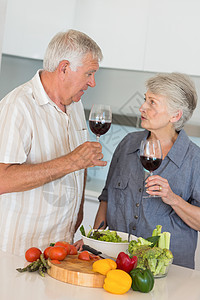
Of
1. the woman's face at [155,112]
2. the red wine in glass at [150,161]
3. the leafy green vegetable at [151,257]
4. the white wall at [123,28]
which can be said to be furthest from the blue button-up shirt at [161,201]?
the white wall at [123,28]

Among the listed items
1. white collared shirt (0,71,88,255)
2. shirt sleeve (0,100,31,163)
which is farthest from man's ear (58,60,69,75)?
shirt sleeve (0,100,31,163)

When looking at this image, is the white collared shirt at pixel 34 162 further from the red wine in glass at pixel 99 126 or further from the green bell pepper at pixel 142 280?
the green bell pepper at pixel 142 280

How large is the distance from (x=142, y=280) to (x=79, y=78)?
845 millimetres

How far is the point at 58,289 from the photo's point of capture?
1.19 meters

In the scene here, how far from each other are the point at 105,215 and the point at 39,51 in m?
2.06

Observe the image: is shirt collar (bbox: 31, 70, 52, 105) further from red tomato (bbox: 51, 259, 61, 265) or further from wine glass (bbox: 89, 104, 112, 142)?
red tomato (bbox: 51, 259, 61, 265)

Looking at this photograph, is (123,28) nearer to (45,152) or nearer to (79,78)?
(79,78)

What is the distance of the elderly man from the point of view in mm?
1540

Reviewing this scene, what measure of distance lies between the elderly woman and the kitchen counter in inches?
15.3

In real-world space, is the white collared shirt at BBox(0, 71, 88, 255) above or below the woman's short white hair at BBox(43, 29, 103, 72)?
below

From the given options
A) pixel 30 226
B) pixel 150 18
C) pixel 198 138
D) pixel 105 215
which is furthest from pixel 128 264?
pixel 150 18

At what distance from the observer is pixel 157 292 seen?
127 cm

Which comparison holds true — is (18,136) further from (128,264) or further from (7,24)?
(7,24)

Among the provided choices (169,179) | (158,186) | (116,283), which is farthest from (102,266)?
(169,179)
